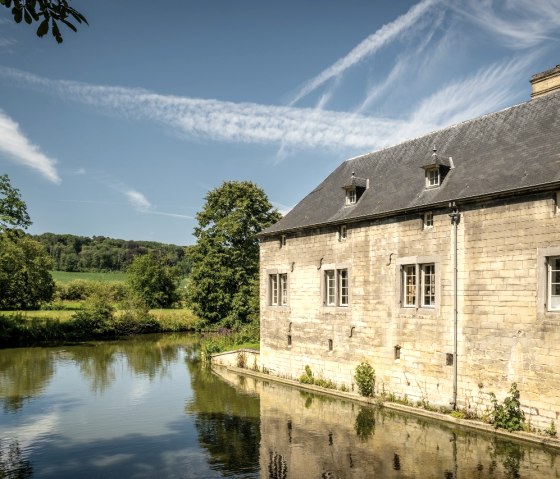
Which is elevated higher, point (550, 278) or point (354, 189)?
point (354, 189)

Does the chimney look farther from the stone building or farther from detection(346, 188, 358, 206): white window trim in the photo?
detection(346, 188, 358, 206): white window trim

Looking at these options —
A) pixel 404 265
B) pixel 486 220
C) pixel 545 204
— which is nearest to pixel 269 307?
pixel 404 265

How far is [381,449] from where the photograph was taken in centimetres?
1205

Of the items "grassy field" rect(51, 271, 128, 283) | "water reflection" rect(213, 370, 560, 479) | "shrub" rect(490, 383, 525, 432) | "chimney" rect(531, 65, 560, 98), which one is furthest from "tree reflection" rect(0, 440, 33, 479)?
"grassy field" rect(51, 271, 128, 283)

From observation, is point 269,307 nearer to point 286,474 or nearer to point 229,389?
point 229,389

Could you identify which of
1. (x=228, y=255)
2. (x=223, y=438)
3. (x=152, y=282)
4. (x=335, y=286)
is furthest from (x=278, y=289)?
(x=152, y=282)

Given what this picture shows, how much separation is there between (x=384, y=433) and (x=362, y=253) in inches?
247

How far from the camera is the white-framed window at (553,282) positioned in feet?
40.9

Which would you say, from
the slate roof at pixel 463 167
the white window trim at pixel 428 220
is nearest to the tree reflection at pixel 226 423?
the slate roof at pixel 463 167

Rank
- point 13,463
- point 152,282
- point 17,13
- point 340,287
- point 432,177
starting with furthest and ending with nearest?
point 152,282, point 340,287, point 432,177, point 13,463, point 17,13

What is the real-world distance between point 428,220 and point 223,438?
819 centimetres

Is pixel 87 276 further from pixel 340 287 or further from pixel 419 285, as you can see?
pixel 419 285

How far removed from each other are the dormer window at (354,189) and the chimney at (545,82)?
6.13 m

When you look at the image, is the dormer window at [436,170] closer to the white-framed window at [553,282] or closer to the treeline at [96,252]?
the white-framed window at [553,282]
